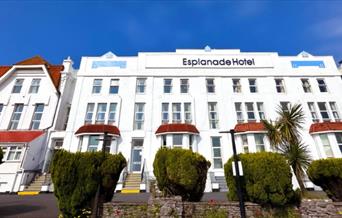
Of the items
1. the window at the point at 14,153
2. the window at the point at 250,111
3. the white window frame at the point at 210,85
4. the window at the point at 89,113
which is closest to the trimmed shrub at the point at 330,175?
the window at the point at 250,111

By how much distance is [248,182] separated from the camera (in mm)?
8320

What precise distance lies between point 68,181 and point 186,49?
20168 millimetres

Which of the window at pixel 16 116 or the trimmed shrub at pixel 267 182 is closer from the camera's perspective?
the trimmed shrub at pixel 267 182

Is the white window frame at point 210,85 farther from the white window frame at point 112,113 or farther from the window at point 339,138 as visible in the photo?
the window at point 339,138

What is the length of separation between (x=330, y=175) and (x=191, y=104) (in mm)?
13397

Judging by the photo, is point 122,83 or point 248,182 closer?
point 248,182

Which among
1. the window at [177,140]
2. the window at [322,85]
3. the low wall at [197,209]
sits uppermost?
the window at [322,85]

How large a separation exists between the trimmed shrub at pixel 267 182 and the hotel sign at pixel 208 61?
1610cm

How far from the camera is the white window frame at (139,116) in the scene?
20.1m

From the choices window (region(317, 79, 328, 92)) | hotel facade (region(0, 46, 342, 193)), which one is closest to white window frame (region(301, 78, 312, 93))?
hotel facade (region(0, 46, 342, 193))

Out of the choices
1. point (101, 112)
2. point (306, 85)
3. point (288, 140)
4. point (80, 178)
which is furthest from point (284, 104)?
point (80, 178)

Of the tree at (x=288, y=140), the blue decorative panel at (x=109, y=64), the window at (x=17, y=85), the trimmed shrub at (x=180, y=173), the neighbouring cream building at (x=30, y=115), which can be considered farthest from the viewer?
the blue decorative panel at (x=109, y=64)

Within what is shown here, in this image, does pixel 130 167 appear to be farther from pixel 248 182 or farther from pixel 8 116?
pixel 8 116

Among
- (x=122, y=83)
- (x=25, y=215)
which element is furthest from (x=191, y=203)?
(x=122, y=83)
